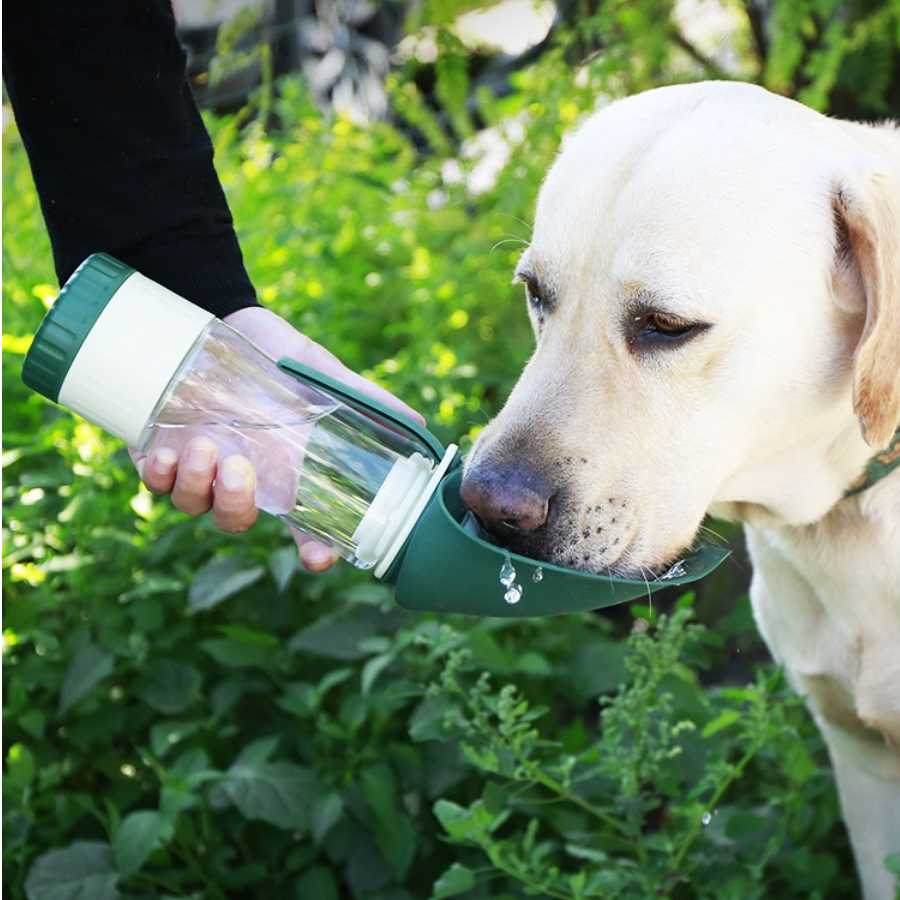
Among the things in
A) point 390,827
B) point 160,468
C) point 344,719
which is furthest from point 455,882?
point 160,468

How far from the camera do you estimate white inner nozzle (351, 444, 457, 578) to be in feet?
6.24

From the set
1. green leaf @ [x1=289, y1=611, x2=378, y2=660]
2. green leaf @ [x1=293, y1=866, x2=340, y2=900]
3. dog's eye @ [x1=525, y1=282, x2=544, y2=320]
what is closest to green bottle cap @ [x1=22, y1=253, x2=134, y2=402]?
dog's eye @ [x1=525, y1=282, x2=544, y2=320]

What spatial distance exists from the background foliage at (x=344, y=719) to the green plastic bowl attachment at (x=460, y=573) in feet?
0.76

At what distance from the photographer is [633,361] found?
2.01m

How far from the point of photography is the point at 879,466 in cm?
221

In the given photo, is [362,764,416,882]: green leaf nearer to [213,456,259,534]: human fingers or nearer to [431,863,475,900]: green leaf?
[431,863,475,900]: green leaf

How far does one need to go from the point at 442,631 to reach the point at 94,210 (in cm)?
102

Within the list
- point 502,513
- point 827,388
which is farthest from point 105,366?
point 827,388

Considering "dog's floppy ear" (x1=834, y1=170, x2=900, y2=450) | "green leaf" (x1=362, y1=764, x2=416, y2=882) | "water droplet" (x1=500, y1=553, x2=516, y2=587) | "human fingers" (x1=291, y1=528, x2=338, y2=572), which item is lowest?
"green leaf" (x1=362, y1=764, x2=416, y2=882)

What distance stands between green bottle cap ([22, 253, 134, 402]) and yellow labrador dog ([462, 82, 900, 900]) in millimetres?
640

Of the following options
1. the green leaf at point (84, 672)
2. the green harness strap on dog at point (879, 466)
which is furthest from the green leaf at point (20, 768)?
the green harness strap on dog at point (879, 466)

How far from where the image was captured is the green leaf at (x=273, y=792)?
2336mm

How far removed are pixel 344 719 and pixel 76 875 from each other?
611 mm

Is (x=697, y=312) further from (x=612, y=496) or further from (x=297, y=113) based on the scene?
(x=297, y=113)
